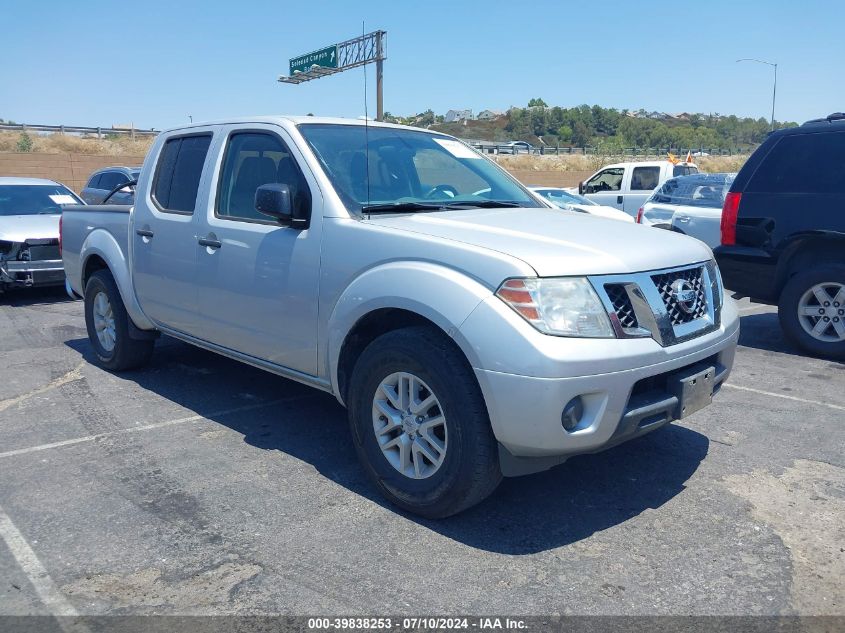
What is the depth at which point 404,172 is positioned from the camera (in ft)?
15.3

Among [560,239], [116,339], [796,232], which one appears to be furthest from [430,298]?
[796,232]

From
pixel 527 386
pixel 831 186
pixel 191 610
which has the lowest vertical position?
pixel 191 610

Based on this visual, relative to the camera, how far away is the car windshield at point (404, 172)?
431cm

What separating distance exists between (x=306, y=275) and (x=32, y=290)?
8.82 meters

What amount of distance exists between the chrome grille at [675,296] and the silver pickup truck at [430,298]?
0.4 inches

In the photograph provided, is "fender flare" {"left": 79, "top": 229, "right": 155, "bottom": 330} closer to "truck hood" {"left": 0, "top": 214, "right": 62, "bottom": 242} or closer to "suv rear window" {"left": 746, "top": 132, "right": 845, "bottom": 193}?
"truck hood" {"left": 0, "top": 214, "right": 62, "bottom": 242}

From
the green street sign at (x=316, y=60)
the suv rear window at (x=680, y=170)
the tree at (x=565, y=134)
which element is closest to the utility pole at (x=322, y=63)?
the green street sign at (x=316, y=60)

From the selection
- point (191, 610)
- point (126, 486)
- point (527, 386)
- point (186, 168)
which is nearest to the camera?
point (191, 610)

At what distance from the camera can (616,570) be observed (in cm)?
321

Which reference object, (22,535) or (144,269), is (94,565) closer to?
(22,535)

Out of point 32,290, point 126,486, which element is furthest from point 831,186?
point 32,290

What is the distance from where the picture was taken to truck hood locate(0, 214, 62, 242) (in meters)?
9.88

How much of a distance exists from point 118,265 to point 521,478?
11.7 ft

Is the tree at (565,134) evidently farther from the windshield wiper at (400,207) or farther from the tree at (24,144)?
the windshield wiper at (400,207)
